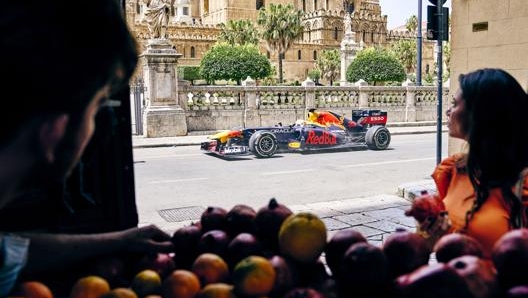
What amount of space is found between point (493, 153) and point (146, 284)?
159 cm

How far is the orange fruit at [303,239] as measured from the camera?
2086 mm

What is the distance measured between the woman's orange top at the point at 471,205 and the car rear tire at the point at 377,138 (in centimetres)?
1393

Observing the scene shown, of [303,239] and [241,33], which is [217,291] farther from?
[241,33]

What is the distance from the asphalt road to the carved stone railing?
200 inches

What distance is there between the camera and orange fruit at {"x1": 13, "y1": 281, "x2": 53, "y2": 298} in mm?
1912

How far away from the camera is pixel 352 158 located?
14992 millimetres

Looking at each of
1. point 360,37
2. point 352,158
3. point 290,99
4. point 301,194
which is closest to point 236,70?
point 290,99

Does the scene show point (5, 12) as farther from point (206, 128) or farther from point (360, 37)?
point (360, 37)

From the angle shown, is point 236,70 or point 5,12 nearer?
point 5,12

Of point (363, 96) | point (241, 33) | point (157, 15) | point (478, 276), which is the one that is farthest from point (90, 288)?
point (241, 33)

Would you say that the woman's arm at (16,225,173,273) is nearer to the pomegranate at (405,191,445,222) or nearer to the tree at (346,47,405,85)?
the pomegranate at (405,191,445,222)

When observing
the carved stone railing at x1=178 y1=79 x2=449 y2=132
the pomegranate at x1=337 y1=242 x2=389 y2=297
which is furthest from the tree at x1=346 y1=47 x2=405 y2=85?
the pomegranate at x1=337 y1=242 x2=389 y2=297

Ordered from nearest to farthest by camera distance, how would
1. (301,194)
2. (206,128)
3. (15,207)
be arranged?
(15,207) → (301,194) → (206,128)

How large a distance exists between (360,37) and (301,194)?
71.2m
